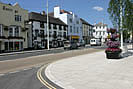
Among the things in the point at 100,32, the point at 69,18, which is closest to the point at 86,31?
the point at 69,18

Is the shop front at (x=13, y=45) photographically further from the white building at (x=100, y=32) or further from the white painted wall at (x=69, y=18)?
the white building at (x=100, y=32)

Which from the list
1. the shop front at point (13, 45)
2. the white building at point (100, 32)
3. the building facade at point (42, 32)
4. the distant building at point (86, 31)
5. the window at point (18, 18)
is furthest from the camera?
→ the white building at point (100, 32)

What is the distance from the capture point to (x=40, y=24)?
38000mm

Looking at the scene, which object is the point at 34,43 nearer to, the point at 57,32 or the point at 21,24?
the point at 21,24

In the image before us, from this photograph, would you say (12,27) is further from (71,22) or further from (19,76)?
(71,22)

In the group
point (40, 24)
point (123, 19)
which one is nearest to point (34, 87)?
point (123, 19)

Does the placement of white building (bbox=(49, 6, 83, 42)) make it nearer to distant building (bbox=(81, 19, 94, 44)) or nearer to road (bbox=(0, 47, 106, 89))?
distant building (bbox=(81, 19, 94, 44))

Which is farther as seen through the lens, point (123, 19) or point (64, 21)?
point (64, 21)

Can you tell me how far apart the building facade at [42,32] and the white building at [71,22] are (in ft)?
13.5

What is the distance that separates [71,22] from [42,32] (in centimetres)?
1748

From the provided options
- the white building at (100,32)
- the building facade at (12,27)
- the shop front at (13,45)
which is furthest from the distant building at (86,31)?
the shop front at (13,45)

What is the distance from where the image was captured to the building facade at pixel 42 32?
35.5 metres

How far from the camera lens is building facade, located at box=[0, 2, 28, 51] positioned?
2808 cm

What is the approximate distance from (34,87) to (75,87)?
6.40 ft
